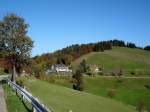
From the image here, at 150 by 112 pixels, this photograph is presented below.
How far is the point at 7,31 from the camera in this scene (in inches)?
1785

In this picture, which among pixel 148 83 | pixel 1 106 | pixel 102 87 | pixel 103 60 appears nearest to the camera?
pixel 1 106

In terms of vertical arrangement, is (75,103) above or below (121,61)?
below

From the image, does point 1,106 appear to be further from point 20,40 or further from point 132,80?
point 132,80

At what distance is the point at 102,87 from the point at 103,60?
76.9 metres

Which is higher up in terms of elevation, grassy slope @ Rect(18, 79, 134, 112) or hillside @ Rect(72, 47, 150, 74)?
hillside @ Rect(72, 47, 150, 74)

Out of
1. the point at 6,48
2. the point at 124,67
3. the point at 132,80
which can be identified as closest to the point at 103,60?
the point at 124,67

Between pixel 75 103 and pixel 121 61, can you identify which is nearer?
pixel 75 103

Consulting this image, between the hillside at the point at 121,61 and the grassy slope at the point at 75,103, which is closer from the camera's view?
the grassy slope at the point at 75,103

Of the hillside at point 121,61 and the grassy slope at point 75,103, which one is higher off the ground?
the hillside at point 121,61

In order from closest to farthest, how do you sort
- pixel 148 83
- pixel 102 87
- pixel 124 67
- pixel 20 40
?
pixel 20 40, pixel 102 87, pixel 148 83, pixel 124 67

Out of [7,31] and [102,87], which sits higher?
[7,31]

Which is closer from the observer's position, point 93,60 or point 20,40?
point 20,40

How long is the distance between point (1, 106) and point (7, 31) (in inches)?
1044

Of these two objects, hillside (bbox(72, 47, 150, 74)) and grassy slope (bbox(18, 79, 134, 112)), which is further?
hillside (bbox(72, 47, 150, 74))
